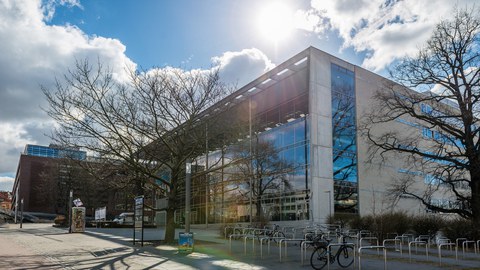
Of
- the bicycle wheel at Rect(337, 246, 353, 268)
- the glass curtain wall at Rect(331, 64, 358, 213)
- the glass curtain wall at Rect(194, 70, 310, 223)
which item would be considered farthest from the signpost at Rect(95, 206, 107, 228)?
the bicycle wheel at Rect(337, 246, 353, 268)

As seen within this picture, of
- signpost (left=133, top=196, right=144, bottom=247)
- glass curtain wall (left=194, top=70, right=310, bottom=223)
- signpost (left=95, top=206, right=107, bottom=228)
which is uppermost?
glass curtain wall (left=194, top=70, right=310, bottom=223)

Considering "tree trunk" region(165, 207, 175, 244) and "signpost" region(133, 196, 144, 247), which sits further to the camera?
"tree trunk" region(165, 207, 175, 244)

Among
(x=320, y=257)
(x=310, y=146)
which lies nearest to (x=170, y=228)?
(x=320, y=257)

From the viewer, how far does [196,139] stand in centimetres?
2097

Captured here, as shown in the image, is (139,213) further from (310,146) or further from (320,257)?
(310,146)

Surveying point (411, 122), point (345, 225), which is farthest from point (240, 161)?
point (411, 122)

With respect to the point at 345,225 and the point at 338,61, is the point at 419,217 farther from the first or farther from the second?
the point at 338,61

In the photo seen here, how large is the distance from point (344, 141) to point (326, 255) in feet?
79.7

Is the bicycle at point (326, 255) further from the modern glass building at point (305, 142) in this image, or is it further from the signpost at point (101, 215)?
the signpost at point (101, 215)

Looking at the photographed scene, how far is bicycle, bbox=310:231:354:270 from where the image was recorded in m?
12.5

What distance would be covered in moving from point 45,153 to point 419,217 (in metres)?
104

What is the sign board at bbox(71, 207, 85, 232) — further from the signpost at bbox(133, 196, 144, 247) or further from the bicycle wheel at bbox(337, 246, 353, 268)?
the bicycle wheel at bbox(337, 246, 353, 268)

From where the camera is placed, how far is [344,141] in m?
35.7

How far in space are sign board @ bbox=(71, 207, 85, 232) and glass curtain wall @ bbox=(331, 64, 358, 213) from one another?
19422 mm
